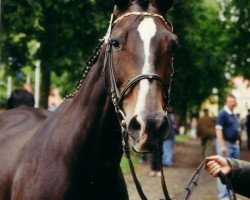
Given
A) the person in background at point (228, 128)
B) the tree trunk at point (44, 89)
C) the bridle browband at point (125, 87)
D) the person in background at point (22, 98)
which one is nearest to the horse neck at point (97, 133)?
the bridle browband at point (125, 87)

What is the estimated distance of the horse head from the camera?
12.0 feet

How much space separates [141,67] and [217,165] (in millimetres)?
1073

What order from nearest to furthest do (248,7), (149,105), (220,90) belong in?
(149,105)
(248,7)
(220,90)

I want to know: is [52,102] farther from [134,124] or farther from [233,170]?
[134,124]

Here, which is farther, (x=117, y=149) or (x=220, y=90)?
(x=220, y=90)

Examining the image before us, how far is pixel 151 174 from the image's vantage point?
1730 centimetres

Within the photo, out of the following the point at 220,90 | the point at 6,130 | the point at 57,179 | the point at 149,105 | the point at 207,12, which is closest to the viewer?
the point at 149,105

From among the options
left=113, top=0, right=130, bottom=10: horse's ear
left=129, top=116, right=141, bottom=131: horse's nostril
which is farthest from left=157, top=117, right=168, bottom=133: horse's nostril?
left=113, top=0, right=130, bottom=10: horse's ear

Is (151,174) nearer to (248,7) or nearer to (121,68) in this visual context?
(248,7)

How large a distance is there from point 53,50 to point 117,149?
13441mm

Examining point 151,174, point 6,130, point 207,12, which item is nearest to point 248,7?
point 151,174

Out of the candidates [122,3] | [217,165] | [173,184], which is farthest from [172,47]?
[173,184]

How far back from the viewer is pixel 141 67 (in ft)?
12.9

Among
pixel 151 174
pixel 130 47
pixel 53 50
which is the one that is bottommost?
pixel 151 174
